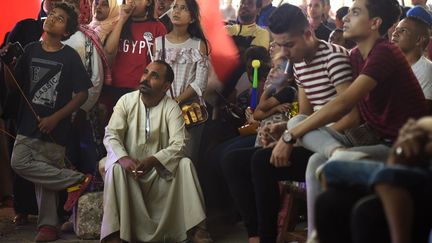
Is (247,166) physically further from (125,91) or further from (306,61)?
(125,91)

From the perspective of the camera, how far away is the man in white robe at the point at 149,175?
17.8 ft

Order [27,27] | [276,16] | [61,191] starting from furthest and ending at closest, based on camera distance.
Answer: [27,27], [61,191], [276,16]

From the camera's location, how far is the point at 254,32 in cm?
661

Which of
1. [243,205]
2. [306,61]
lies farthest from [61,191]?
[306,61]

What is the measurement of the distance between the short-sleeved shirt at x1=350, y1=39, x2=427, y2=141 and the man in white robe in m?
1.96

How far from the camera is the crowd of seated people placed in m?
3.88

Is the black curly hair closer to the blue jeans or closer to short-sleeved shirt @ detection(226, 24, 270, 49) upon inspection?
short-sleeved shirt @ detection(226, 24, 270, 49)

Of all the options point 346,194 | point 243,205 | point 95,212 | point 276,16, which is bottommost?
point 95,212

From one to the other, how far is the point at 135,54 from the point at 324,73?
2.40 metres

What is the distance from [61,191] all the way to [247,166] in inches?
79.8

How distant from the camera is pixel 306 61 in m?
4.50

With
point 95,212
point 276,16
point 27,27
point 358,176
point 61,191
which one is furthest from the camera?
point 27,27

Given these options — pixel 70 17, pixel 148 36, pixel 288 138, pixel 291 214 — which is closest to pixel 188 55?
pixel 148 36

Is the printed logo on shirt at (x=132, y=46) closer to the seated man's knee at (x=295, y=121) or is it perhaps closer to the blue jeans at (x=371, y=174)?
the seated man's knee at (x=295, y=121)
